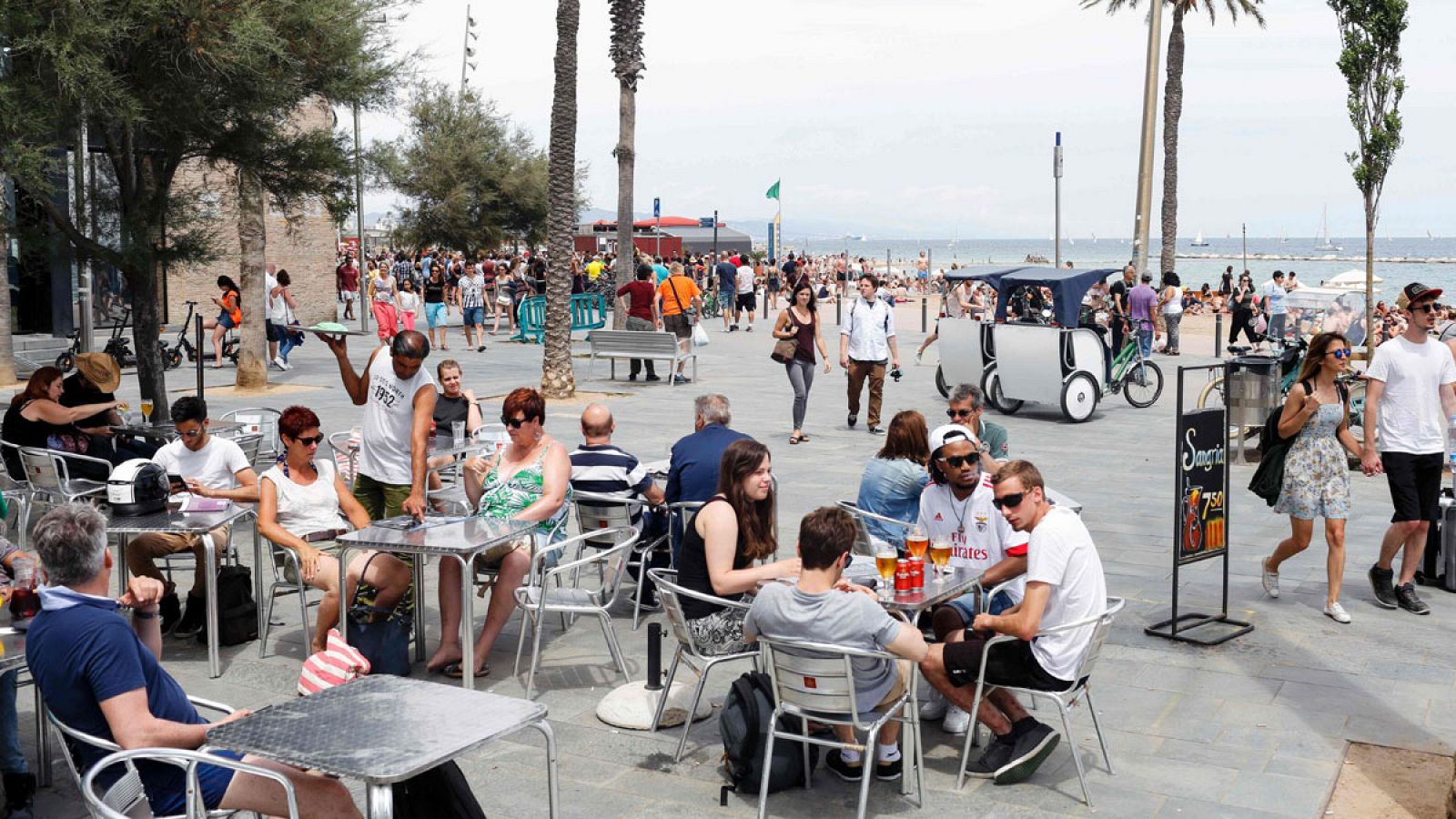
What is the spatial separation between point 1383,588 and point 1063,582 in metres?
3.67

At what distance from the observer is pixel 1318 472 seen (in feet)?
24.0

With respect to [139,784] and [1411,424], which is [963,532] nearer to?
[1411,424]

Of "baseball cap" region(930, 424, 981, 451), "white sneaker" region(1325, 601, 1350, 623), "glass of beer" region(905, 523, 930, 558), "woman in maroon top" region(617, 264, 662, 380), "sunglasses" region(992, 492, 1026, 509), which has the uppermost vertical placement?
"woman in maroon top" region(617, 264, 662, 380)

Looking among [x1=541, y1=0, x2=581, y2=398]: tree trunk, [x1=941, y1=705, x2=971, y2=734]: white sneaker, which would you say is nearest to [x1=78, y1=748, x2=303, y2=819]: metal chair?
[x1=941, y1=705, x2=971, y2=734]: white sneaker

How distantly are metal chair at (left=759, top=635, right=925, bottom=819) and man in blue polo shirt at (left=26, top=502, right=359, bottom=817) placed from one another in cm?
156

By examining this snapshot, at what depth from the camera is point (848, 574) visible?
5680 mm

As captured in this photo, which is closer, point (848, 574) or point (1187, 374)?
point (848, 574)

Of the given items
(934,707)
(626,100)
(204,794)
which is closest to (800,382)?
(934,707)

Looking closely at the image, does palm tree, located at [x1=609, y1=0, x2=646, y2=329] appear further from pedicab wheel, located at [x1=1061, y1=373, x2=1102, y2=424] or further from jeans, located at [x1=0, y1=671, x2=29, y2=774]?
jeans, located at [x1=0, y1=671, x2=29, y2=774]

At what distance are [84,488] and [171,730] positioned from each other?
4.95m

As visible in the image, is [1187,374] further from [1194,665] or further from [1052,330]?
[1194,665]

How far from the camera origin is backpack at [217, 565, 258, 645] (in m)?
6.77

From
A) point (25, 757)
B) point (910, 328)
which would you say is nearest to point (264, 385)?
point (25, 757)

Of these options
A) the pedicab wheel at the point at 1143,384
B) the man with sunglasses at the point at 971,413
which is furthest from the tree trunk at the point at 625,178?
the man with sunglasses at the point at 971,413
